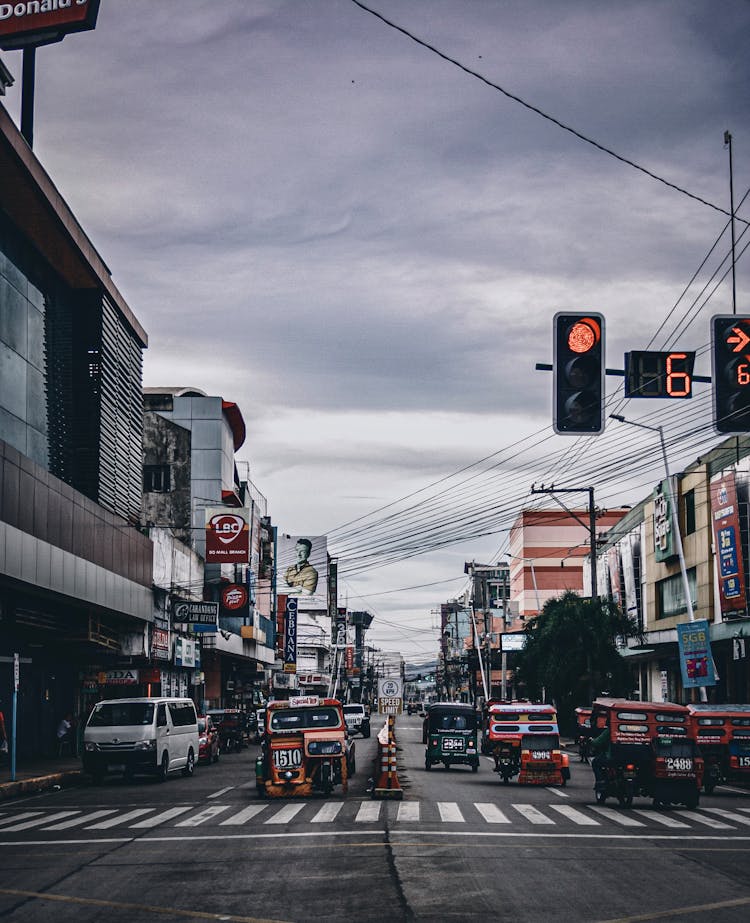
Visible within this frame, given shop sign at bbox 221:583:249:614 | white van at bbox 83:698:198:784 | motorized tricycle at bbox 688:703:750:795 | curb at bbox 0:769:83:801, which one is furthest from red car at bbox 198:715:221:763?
shop sign at bbox 221:583:249:614

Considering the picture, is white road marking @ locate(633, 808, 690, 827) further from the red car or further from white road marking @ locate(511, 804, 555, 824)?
the red car

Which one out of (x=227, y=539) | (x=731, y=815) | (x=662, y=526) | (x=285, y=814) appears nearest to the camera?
(x=285, y=814)

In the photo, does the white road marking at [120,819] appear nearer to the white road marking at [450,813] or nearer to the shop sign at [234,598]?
the white road marking at [450,813]

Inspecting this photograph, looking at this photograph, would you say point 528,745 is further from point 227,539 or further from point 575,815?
point 227,539

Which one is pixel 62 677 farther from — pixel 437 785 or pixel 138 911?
pixel 138 911

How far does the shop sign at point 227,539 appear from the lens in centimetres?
6094

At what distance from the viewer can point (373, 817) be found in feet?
69.8

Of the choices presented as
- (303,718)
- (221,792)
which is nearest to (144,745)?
(221,792)

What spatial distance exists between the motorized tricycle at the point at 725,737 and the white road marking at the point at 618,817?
8.18 metres

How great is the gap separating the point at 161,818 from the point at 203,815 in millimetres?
818

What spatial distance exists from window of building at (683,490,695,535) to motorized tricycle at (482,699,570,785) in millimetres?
22494

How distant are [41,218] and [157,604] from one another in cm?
2239

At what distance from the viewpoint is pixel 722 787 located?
33.4 m

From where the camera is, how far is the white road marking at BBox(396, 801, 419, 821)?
69.8 feet
